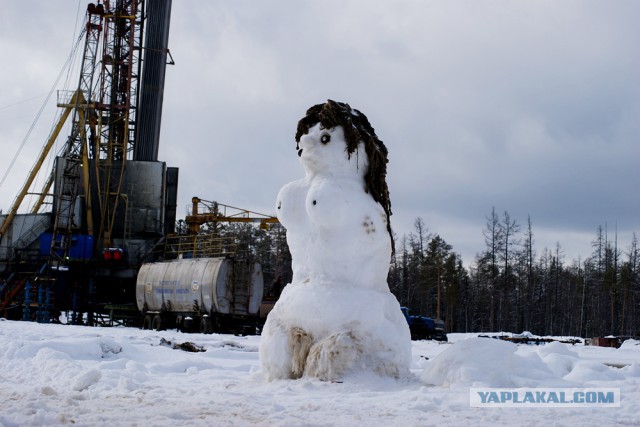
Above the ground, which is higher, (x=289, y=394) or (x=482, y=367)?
(x=482, y=367)

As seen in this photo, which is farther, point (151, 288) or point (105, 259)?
point (105, 259)

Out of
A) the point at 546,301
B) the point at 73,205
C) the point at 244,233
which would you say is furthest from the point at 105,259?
the point at 546,301

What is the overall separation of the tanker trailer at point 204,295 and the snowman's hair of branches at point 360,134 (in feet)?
46.1

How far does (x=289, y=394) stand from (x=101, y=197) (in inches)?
1034

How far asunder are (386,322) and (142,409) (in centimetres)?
289

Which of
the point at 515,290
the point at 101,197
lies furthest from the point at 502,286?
the point at 101,197

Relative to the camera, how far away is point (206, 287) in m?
21.2

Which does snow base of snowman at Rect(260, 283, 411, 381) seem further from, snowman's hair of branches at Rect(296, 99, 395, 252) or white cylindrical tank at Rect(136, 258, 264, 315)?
white cylindrical tank at Rect(136, 258, 264, 315)

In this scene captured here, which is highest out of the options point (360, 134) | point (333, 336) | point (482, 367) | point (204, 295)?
point (360, 134)

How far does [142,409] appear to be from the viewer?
5.10 m

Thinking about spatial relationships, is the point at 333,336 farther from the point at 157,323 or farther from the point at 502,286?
the point at 502,286

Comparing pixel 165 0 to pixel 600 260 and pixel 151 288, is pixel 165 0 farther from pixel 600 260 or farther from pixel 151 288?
pixel 600 260

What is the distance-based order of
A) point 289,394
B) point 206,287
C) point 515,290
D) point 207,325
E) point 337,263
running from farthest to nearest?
point 515,290
point 207,325
point 206,287
point 337,263
point 289,394

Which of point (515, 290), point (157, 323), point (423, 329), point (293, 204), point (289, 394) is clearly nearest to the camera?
point (289, 394)
